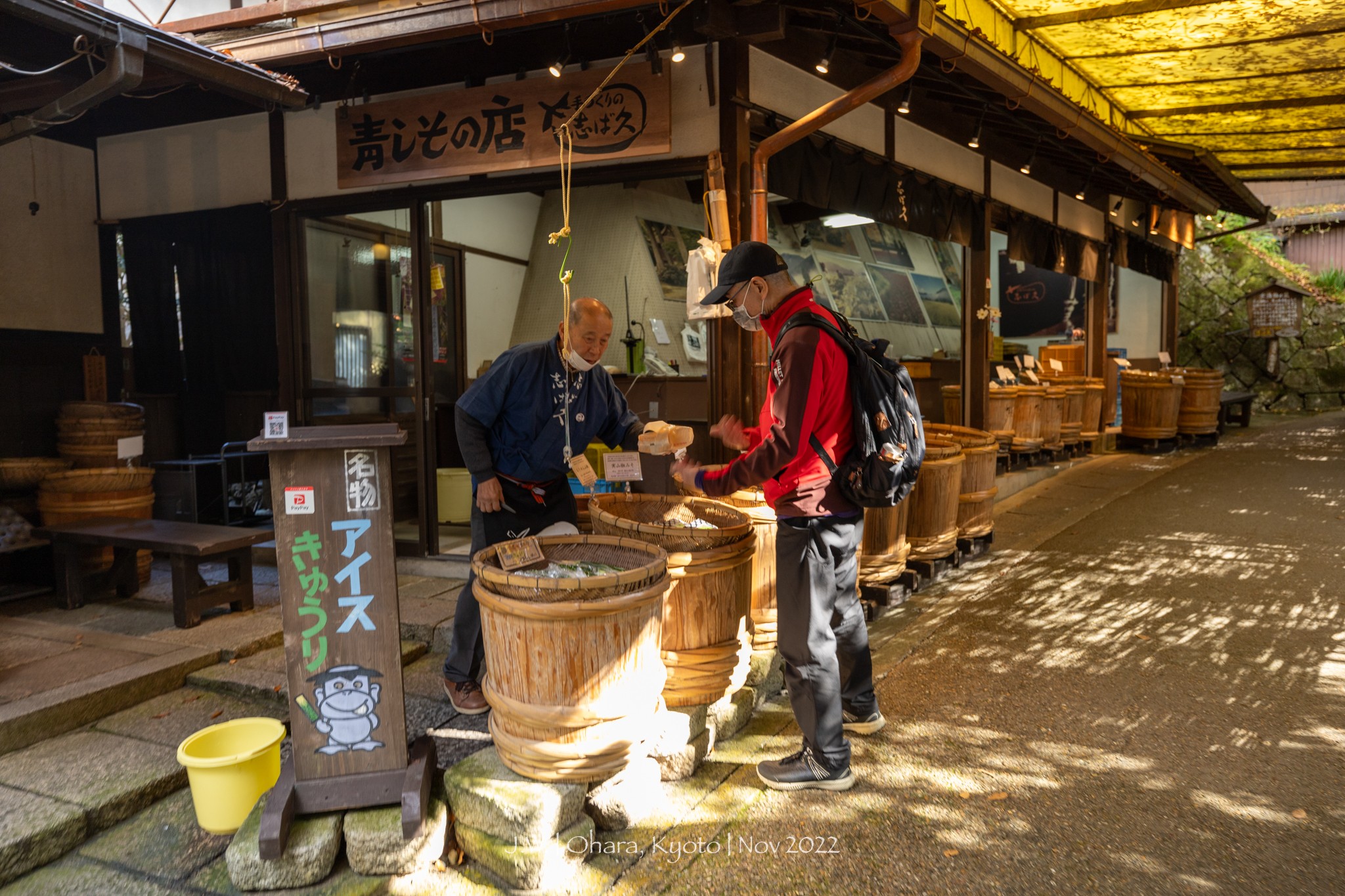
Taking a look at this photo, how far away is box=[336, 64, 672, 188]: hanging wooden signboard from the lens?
5941 millimetres

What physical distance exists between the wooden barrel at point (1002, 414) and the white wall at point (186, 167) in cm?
862

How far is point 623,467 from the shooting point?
4.70m

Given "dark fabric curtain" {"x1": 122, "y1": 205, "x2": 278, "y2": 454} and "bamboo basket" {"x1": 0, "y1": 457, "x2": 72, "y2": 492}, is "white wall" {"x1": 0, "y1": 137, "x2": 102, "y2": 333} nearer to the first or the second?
"dark fabric curtain" {"x1": 122, "y1": 205, "x2": 278, "y2": 454}


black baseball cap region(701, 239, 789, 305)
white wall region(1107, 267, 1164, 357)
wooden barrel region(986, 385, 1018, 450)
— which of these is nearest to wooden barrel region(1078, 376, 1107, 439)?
wooden barrel region(986, 385, 1018, 450)

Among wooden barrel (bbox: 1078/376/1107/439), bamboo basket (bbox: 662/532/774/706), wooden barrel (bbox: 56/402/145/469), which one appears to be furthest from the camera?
wooden barrel (bbox: 1078/376/1107/439)

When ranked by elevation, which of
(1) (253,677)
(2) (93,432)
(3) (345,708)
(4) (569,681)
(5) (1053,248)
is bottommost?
(1) (253,677)

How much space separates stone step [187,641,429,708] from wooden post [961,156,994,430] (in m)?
7.84

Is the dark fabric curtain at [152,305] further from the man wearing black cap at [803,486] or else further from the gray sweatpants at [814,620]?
the gray sweatpants at [814,620]

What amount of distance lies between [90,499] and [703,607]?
5266 mm

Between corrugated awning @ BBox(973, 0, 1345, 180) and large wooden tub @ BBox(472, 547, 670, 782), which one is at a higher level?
corrugated awning @ BBox(973, 0, 1345, 180)

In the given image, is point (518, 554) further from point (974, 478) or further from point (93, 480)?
point (974, 478)

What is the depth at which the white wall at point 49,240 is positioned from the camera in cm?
729

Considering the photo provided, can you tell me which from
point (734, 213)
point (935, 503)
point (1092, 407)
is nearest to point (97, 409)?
point (734, 213)

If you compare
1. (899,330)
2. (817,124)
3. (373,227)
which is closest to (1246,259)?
(899,330)
